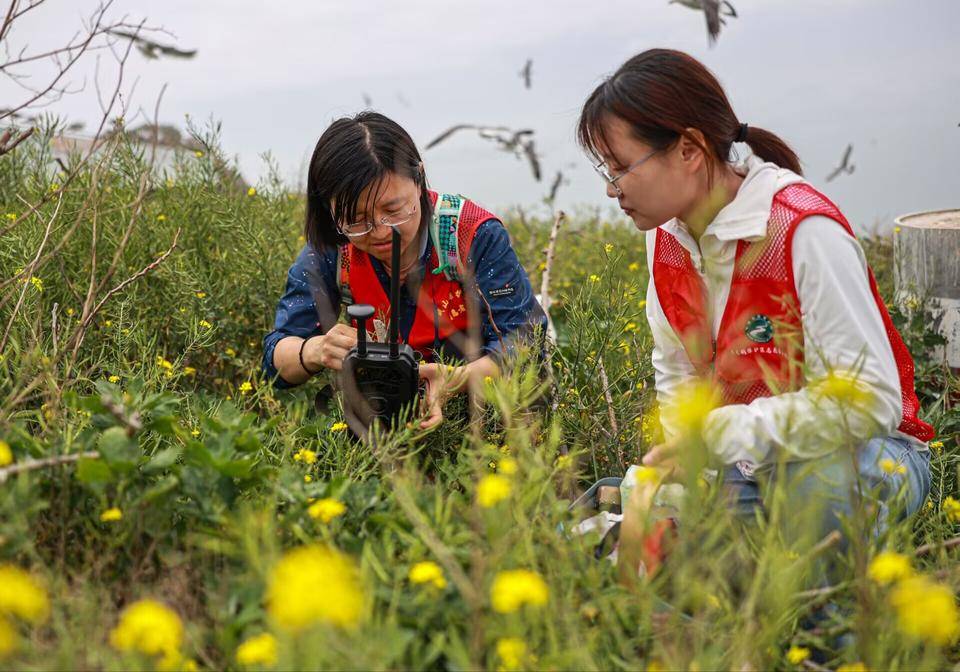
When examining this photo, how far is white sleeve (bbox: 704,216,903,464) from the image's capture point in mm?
1606

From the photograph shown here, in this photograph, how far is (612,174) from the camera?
193 centimetres

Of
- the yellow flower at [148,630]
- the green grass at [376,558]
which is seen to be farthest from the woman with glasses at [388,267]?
the yellow flower at [148,630]

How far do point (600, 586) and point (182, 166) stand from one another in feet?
8.86

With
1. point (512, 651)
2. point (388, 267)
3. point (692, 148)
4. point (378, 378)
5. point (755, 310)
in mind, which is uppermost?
point (692, 148)

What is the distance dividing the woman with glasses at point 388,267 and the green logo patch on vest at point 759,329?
62 cm

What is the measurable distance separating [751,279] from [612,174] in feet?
1.19

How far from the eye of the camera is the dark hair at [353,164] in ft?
7.57

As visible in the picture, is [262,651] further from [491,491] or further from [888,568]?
[888,568]

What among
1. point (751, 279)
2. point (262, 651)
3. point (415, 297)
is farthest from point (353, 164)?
point (262, 651)

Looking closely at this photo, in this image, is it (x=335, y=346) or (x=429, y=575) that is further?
(x=335, y=346)

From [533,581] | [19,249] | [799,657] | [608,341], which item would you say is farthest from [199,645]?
[19,249]

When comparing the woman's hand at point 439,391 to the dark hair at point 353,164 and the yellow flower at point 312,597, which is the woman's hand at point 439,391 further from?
the yellow flower at point 312,597

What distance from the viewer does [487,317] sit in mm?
2611

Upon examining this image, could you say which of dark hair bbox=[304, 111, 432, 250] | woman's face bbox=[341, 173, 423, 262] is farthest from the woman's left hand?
dark hair bbox=[304, 111, 432, 250]
